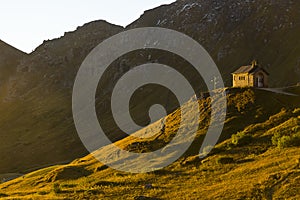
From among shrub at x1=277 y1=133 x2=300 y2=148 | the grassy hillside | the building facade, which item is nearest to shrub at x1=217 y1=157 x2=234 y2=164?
the grassy hillside

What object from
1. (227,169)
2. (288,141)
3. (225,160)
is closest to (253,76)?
(288,141)

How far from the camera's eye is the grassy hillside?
Result: 47844 mm

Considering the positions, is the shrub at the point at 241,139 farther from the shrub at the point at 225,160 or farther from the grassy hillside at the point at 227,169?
the shrub at the point at 225,160

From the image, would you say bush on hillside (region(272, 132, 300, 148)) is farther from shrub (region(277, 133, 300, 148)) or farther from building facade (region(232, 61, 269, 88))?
building facade (region(232, 61, 269, 88))

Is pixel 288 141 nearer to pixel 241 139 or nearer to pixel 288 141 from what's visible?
pixel 288 141

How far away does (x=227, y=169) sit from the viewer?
57.0 metres

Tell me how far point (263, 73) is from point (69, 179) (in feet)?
166

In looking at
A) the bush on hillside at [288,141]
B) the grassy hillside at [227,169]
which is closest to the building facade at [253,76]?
the grassy hillside at [227,169]

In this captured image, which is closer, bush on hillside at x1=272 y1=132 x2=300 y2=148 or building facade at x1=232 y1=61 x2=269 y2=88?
bush on hillside at x1=272 y1=132 x2=300 y2=148

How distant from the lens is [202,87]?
654 feet

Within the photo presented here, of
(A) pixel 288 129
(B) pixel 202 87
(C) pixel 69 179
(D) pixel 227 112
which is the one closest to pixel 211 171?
(A) pixel 288 129

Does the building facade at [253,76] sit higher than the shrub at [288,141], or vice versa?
the building facade at [253,76]

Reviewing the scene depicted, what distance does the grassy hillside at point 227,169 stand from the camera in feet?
157

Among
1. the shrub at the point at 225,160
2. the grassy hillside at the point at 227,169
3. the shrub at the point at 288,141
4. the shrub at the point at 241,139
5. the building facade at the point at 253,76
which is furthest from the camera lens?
the building facade at the point at 253,76
